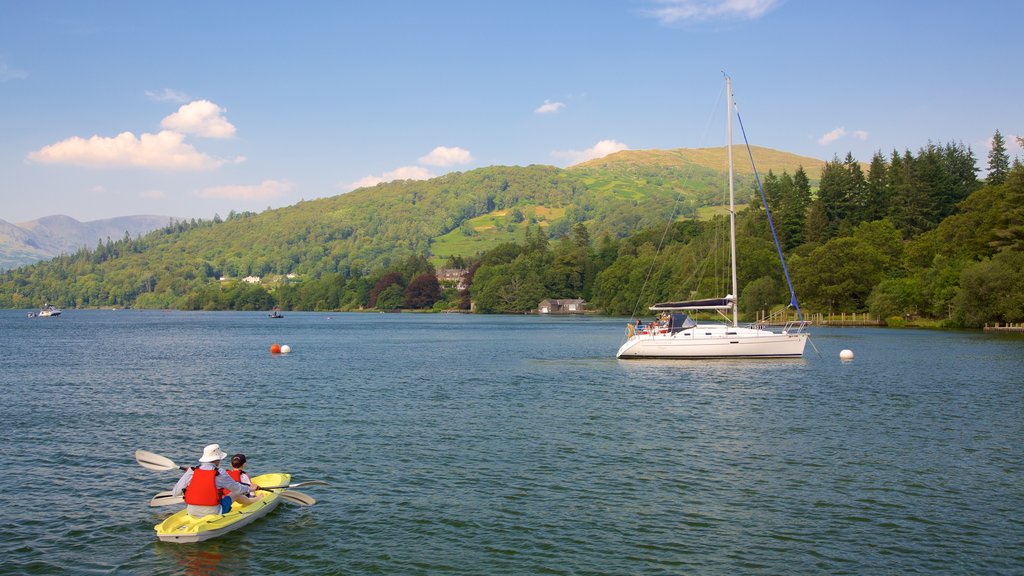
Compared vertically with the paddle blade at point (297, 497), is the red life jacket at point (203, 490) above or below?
above

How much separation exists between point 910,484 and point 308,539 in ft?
55.4

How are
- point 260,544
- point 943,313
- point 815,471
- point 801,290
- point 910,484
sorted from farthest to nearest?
point 801,290 < point 943,313 < point 815,471 < point 910,484 < point 260,544

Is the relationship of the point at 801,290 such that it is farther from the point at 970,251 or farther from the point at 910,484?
the point at 910,484

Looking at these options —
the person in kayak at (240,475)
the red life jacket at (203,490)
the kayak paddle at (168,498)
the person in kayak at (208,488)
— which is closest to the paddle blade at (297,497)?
the kayak paddle at (168,498)

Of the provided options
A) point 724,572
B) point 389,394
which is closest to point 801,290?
point 389,394

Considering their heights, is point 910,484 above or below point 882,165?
below

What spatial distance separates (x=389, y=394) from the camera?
140 ft

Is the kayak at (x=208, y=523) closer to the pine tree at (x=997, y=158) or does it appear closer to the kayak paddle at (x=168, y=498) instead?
the kayak paddle at (x=168, y=498)

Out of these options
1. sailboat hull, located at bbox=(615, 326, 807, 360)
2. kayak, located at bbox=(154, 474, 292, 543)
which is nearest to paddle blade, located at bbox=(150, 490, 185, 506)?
kayak, located at bbox=(154, 474, 292, 543)

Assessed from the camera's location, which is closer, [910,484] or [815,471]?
[910,484]

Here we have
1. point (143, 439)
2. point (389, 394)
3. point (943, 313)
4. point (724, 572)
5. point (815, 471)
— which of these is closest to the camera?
point (724, 572)

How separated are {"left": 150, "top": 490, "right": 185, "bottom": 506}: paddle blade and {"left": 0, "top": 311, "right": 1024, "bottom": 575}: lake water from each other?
45 cm

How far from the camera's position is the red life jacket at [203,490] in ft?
59.8

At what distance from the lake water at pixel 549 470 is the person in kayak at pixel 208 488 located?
82 centimetres
